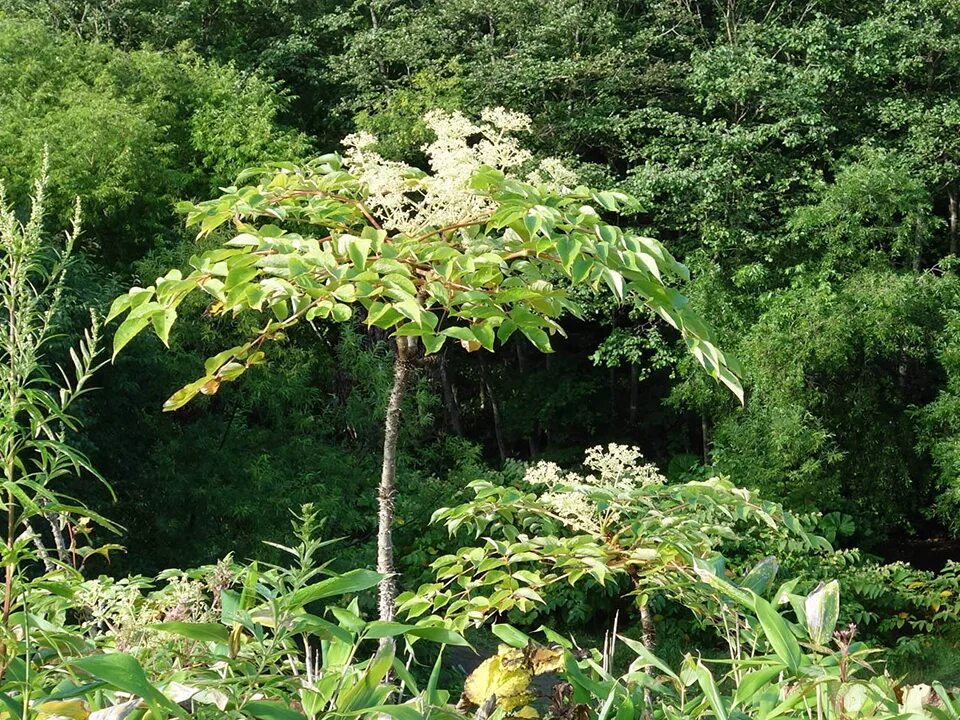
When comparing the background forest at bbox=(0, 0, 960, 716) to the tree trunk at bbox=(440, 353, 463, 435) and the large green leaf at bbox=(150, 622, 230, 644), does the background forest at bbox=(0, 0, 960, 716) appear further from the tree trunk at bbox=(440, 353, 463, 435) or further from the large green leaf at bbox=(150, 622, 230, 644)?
the large green leaf at bbox=(150, 622, 230, 644)

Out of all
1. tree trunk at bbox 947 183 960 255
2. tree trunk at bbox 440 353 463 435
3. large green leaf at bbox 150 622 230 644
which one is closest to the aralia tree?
large green leaf at bbox 150 622 230 644

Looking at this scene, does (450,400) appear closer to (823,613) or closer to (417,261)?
(417,261)

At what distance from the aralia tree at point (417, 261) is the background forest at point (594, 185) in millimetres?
4871

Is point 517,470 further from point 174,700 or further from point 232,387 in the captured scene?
point 174,700

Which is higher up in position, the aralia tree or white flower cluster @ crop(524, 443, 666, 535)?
the aralia tree

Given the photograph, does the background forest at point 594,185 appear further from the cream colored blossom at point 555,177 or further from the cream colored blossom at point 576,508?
the cream colored blossom at point 555,177

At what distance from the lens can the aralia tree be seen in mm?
1152

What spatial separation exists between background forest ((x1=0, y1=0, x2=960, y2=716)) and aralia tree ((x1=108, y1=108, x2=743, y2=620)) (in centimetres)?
487

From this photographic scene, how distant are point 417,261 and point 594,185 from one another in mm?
8588

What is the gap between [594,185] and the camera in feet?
31.5

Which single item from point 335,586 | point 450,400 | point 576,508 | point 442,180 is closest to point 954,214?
point 450,400

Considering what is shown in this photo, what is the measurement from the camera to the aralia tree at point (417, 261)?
1.15 meters

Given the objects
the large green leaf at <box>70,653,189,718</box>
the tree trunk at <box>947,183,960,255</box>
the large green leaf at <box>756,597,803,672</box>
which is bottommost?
the tree trunk at <box>947,183,960,255</box>

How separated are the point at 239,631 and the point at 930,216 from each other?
9812mm
